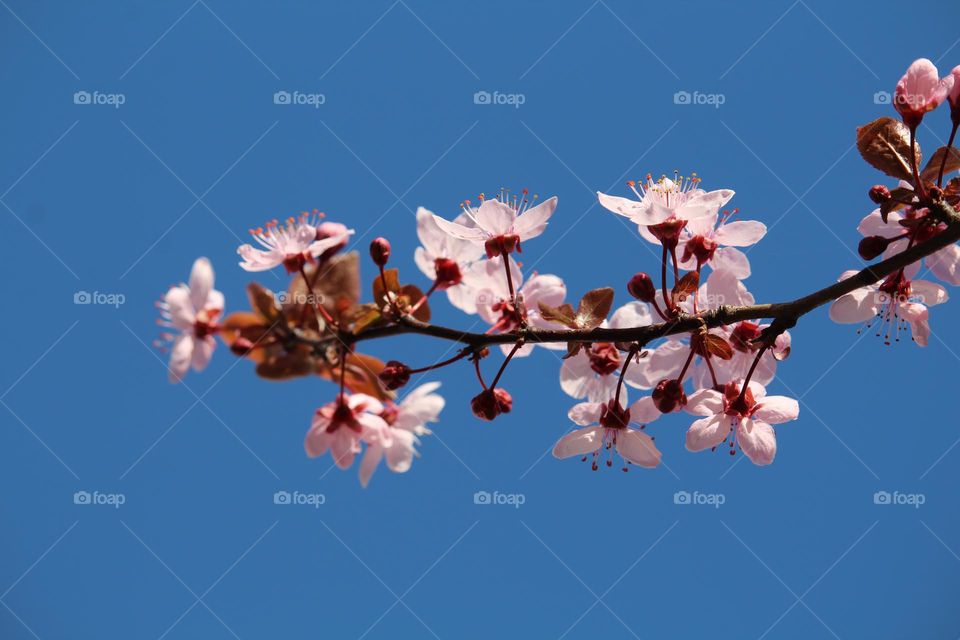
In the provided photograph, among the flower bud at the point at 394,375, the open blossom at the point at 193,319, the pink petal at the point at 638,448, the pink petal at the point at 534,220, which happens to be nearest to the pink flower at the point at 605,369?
the pink petal at the point at 638,448

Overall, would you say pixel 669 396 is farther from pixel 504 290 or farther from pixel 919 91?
pixel 919 91

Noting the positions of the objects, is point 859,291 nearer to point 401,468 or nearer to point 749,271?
point 749,271

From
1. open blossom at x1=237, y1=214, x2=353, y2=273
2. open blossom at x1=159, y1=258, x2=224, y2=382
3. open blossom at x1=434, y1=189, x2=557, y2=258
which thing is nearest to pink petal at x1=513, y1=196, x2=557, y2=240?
open blossom at x1=434, y1=189, x2=557, y2=258

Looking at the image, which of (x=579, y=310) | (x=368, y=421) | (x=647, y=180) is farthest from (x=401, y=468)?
(x=647, y=180)

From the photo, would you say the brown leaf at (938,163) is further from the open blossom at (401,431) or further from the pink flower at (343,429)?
the pink flower at (343,429)

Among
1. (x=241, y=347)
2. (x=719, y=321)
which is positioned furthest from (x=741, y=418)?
(x=241, y=347)

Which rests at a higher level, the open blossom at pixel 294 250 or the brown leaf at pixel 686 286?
the brown leaf at pixel 686 286
